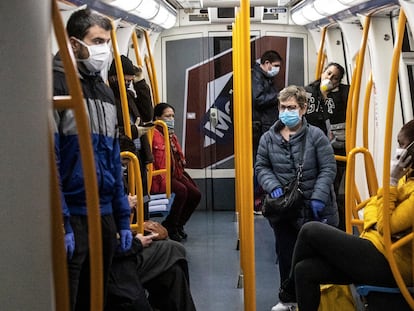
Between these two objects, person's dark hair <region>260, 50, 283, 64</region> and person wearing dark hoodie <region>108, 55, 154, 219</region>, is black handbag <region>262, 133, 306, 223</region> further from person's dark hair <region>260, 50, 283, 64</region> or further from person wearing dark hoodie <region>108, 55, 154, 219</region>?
person's dark hair <region>260, 50, 283, 64</region>

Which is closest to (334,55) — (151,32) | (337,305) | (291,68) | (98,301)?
(291,68)

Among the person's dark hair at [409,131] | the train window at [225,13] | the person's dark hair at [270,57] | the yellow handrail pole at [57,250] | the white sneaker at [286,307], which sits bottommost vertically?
the white sneaker at [286,307]

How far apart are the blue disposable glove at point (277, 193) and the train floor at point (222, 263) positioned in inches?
33.7

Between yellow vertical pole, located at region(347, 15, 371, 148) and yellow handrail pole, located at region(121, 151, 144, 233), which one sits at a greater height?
yellow vertical pole, located at region(347, 15, 371, 148)

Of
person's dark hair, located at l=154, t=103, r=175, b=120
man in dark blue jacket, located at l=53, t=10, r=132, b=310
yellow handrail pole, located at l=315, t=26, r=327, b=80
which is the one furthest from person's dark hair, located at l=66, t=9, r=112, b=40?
yellow handrail pole, located at l=315, t=26, r=327, b=80

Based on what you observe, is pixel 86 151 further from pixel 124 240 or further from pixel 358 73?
pixel 358 73

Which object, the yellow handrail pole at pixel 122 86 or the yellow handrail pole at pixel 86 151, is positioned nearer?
the yellow handrail pole at pixel 86 151

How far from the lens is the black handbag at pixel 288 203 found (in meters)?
4.12

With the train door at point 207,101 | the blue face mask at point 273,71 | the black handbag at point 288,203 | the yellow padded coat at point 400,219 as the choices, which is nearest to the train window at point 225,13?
the train door at point 207,101

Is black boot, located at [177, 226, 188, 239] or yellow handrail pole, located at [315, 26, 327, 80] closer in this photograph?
yellow handrail pole, located at [315, 26, 327, 80]

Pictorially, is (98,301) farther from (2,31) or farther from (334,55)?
(334,55)

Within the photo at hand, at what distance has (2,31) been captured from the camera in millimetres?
1133

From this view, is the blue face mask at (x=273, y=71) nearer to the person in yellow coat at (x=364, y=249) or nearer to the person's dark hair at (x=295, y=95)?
the person's dark hair at (x=295, y=95)

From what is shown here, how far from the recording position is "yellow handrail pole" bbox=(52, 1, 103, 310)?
1.45 meters
